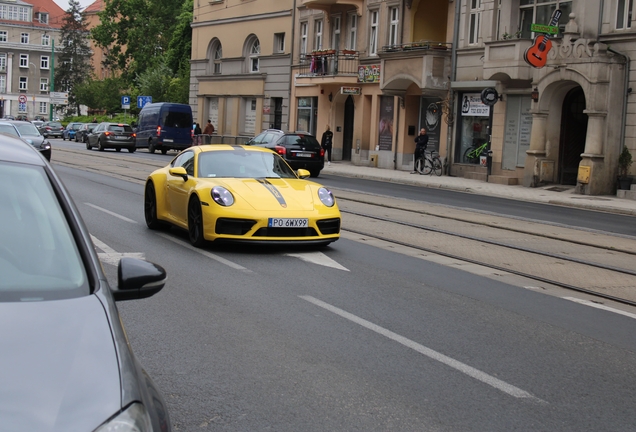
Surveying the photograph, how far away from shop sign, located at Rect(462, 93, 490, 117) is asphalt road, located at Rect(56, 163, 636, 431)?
81.4ft

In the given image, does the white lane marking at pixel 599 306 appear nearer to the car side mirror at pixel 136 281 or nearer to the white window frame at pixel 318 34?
the car side mirror at pixel 136 281

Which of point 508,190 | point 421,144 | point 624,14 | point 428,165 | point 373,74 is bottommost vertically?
point 508,190

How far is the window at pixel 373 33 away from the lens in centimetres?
4181

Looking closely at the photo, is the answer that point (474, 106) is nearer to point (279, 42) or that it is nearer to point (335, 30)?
point (335, 30)

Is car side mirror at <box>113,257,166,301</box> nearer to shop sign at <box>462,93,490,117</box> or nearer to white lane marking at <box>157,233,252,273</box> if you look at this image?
white lane marking at <box>157,233,252,273</box>

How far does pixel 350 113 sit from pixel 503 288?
36350 millimetres

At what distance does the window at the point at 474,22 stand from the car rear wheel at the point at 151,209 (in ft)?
77.8

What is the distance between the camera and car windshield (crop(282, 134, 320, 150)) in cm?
3112

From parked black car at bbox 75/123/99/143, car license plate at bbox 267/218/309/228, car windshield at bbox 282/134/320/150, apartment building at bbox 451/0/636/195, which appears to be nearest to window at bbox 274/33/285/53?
apartment building at bbox 451/0/636/195

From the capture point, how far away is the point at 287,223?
11.1 meters

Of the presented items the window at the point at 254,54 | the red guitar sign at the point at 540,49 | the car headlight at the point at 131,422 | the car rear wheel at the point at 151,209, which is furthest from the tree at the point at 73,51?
the car headlight at the point at 131,422

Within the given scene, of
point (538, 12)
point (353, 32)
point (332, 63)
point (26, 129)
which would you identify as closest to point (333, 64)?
point (332, 63)

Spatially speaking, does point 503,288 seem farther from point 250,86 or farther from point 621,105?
point 250,86

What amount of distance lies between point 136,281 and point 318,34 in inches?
→ 1741
